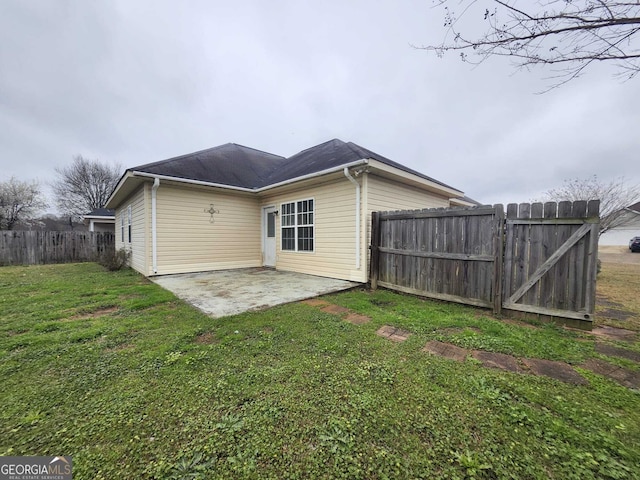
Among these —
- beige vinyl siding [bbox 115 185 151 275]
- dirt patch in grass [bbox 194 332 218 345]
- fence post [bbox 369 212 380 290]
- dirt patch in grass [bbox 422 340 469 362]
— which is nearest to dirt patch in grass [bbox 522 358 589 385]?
dirt patch in grass [bbox 422 340 469 362]

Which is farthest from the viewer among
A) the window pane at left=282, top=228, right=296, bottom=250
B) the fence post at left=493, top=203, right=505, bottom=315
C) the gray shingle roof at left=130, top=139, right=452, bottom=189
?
the window pane at left=282, top=228, right=296, bottom=250

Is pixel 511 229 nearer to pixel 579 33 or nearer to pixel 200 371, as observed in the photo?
pixel 579 33

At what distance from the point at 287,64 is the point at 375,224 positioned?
8.92m

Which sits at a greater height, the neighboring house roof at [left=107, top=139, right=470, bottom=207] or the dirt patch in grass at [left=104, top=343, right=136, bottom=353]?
the neighboring house roof at [left=107, top=139, right=470, bottom=207]

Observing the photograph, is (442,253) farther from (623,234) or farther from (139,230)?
(623,234)

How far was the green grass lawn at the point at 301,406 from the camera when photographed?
1320 millimetres

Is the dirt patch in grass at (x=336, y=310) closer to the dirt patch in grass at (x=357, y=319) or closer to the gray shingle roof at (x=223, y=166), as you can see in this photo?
the dirt patch in grass at (x=357, y=319)

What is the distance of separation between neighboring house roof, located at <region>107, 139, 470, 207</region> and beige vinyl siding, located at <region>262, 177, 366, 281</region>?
62cm

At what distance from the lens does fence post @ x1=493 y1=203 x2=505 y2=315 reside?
386cm

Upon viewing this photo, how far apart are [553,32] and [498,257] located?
111 inches

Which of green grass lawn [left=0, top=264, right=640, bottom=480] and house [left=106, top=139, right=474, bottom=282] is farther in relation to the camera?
house [left=106, top=139, right=474, bottom=282]

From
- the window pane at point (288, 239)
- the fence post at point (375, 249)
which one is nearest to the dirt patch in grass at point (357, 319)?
the fence post at point (375, 249)

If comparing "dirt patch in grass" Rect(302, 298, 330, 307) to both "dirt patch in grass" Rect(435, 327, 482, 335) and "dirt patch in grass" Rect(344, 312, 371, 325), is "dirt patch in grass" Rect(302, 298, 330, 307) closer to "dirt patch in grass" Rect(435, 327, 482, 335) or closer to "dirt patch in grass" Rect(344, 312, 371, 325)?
"dirt patch in grass" Rect(344, 312, 371, 325)

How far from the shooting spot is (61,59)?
9438 millimetres
